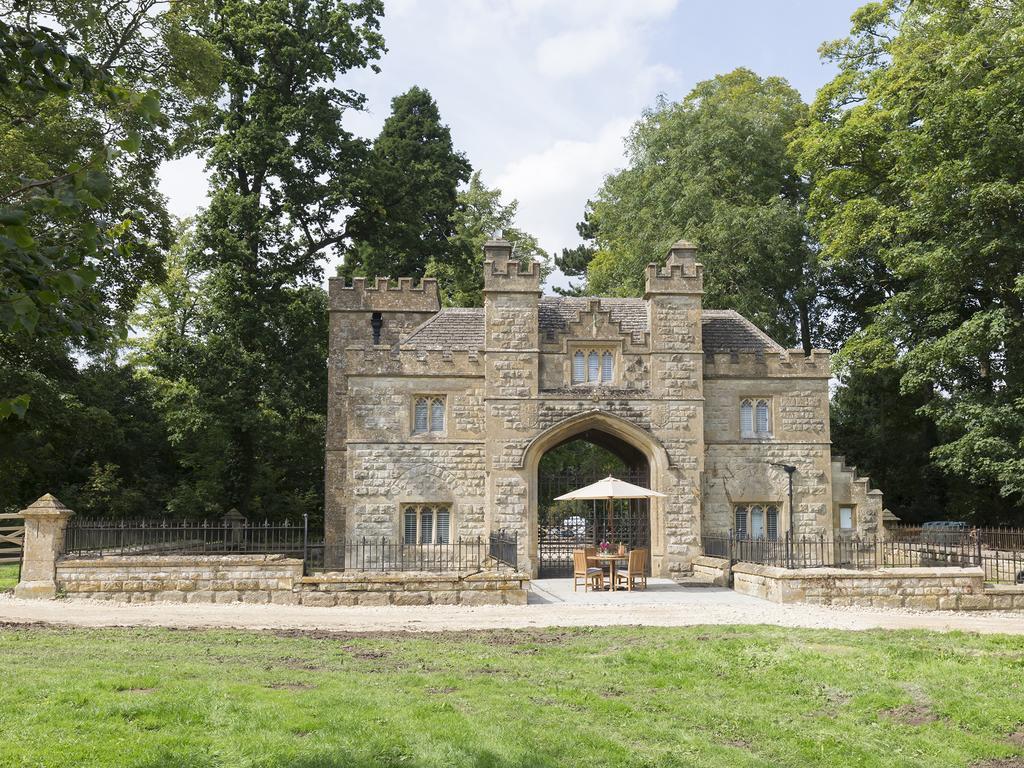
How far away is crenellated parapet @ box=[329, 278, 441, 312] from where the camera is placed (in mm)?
28906

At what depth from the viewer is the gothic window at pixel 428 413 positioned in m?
24.4

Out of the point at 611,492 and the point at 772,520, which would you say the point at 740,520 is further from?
the point at 611,492

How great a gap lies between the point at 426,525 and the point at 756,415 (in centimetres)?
915

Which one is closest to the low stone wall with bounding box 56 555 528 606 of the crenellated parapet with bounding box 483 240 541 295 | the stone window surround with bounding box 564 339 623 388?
the stone window surround with bounding box 564 339 623 388

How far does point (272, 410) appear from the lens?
31953 mm

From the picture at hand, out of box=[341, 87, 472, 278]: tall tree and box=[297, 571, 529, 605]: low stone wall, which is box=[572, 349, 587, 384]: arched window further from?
box=[341, 87, 472, 278]: tall tree

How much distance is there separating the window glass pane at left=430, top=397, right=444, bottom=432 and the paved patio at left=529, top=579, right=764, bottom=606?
497cm

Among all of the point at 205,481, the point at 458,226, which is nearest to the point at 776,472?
the point at 205,481

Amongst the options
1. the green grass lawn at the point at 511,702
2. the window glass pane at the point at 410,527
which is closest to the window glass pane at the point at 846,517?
the window glass pane at the point at 410,527

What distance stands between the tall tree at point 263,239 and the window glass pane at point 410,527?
921cm

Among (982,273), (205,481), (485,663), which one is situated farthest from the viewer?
(205,481)

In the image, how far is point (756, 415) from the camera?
2497cm

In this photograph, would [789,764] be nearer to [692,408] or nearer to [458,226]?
[692,408]

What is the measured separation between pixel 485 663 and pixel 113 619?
7.17 meters
